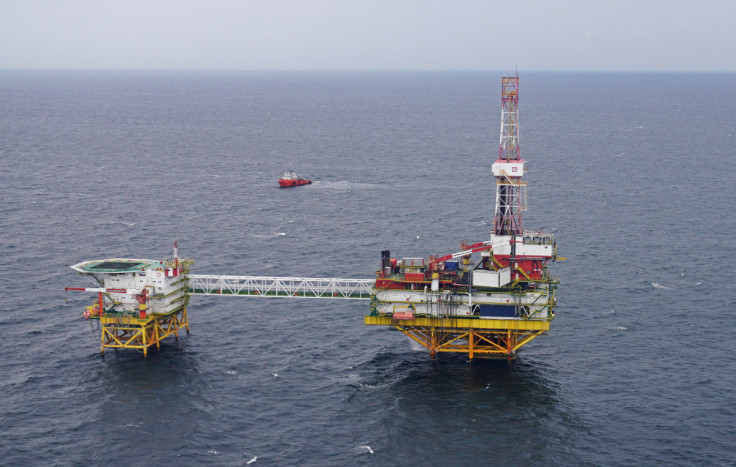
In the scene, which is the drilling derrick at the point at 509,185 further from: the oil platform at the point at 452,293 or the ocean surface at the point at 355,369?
the ocean surface at the point at 355,369

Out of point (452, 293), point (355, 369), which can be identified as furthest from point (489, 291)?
point (355, 369)

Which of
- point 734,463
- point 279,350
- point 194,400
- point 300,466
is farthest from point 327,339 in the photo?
point 734,463

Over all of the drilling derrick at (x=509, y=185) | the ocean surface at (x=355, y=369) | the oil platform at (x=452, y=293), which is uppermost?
the drilling derrick at (x=509, y=185)

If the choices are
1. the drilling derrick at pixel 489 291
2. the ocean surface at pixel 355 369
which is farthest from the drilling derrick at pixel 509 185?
the ocean surface at pixel 355 369

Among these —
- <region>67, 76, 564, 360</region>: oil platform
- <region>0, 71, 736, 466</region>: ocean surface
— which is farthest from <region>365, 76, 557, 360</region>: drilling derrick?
<region>0, 71, 736, 466</region>: ocean surface

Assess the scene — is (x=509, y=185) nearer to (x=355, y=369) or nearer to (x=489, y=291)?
(x=489, y=291)

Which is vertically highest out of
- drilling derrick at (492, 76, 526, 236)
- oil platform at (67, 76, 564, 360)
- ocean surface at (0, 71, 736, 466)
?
drilling derrick at (492, 76, 526, 236)

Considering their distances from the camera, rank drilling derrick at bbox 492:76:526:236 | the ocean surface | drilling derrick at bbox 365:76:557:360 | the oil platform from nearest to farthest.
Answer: the ocean surface < drilling derrick at bbox 365:76:557:360 < the oil platform < drilling derrick at bbox 492:76:526:236

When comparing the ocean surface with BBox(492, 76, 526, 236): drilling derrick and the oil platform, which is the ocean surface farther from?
BBox(492, 76, 526, 236): drilling derrick
